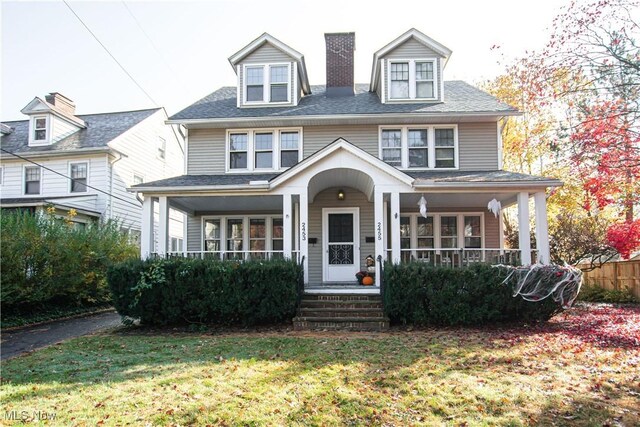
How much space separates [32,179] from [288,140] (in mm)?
12004

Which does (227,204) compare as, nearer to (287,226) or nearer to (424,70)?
(287,226)

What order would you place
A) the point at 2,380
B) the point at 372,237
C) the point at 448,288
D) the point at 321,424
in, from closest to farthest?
the point at 321,424 → the point at 2,380 → the point at 448,288 → the point at 372,237

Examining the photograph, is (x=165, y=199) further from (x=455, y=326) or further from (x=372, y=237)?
(x=455, y=326)

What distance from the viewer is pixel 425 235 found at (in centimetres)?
1334

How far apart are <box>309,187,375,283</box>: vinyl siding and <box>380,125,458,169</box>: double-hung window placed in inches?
58.8

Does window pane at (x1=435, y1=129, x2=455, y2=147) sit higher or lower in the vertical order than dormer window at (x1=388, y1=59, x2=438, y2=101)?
lower

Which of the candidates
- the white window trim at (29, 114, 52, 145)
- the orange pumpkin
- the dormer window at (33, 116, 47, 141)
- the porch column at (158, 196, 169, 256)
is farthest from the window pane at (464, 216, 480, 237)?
the dormer window at (33, 116, 47, 141)

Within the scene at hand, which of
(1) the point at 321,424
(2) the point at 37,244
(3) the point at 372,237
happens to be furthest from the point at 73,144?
(1) the point at 321,424

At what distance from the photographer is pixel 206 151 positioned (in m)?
13.4

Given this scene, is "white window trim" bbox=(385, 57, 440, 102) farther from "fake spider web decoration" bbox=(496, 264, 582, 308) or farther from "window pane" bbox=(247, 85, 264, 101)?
"fake spider web decoration" bbox=(496, 264, 582, 308)

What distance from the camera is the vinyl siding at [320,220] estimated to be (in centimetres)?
1300

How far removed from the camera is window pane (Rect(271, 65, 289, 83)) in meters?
13.8

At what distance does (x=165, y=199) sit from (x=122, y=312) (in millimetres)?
3072

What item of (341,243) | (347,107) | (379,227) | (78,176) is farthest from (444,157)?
(78,176)
